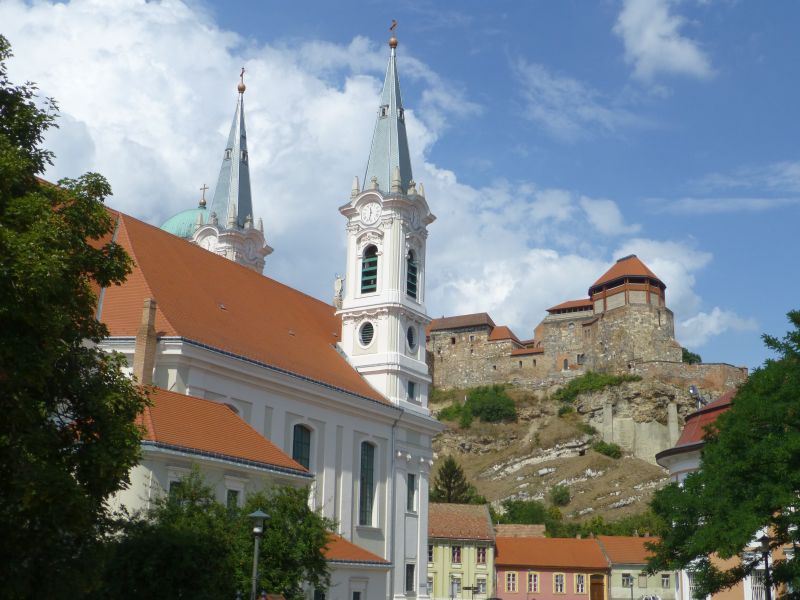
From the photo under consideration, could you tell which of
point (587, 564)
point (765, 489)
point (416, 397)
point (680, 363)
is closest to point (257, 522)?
point (765, 489)

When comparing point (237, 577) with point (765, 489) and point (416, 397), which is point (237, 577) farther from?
point (416, 397)

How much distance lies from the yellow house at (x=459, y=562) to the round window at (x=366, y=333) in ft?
65.2

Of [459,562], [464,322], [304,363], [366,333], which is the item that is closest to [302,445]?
[304,363]

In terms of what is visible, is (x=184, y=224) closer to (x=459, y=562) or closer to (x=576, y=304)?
(x=459, y=562)

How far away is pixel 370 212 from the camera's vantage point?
1709 inches

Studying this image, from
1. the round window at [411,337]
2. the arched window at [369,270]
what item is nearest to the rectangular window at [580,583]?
the round window at [411,337]

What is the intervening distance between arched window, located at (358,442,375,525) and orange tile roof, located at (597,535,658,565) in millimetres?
27316

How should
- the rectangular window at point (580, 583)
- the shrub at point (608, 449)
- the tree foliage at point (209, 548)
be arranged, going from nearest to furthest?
the tree foliage at point (209, 548)
the rectangular window at point (580, 583)
the shrub at point (608, 449)

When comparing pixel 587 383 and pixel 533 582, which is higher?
pixel 587 383

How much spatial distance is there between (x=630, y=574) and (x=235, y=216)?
105ft

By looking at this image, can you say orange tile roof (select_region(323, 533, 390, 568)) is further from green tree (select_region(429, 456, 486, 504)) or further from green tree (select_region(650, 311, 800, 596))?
green tree (select_region(429, 456, 486, 504))

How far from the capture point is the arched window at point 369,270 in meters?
42.9

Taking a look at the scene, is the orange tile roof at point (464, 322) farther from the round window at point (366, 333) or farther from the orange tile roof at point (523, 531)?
the round window at point (366, 333)

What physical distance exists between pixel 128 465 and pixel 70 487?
1399mm
